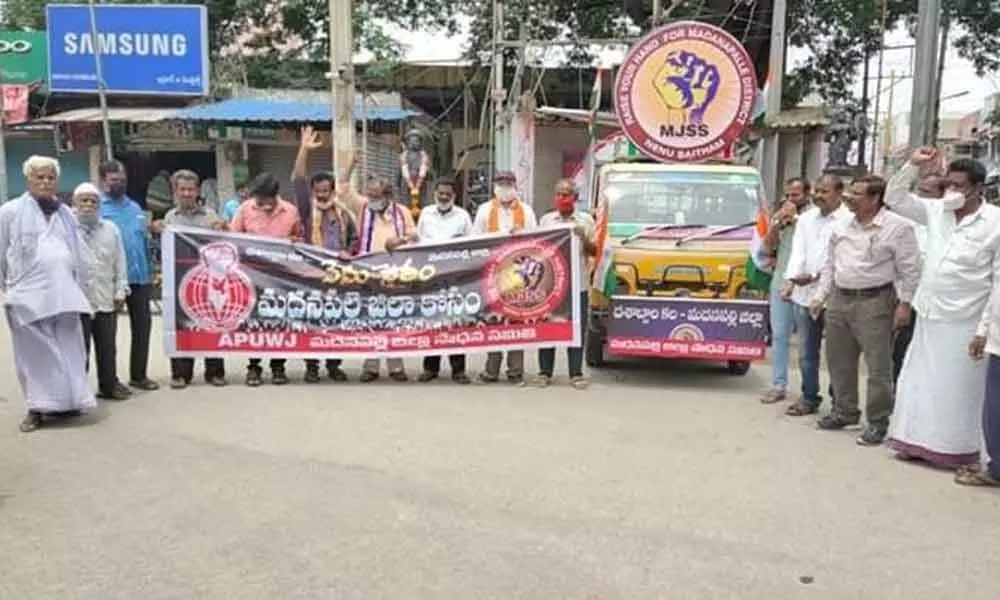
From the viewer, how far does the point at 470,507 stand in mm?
4535

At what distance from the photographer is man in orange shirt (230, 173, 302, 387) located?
7.42 m

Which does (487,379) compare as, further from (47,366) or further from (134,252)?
(47,366)

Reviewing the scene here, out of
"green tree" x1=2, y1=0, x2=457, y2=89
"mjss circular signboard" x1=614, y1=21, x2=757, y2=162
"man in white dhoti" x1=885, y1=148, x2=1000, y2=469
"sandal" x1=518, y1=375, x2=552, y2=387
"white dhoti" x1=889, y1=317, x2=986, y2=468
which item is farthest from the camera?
"green tree" x1=2, y1=0, x2=457, y2=89

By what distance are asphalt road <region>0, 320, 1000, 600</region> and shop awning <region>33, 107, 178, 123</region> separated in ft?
37.4

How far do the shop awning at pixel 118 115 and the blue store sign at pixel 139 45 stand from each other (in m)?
0.36

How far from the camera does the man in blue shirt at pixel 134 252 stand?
7.00 m

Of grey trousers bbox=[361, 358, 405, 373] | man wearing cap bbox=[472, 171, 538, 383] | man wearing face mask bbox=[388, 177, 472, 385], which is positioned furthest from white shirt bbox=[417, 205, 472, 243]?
grey trousers bbox=[361, 358, 405, 373]

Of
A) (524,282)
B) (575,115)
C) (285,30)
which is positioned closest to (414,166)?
(575,115)

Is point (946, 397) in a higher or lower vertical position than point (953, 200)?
lower

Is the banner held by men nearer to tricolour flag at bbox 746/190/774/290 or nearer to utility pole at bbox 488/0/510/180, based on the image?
tricolour flag at bbox 746/190/774/290

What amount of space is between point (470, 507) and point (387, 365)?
131 inches

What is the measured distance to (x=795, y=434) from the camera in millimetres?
6129

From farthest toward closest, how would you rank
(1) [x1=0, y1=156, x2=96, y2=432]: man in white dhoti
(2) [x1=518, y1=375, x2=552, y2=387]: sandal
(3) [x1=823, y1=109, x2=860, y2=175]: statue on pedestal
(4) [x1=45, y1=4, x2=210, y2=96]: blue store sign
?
(3) [x1=823, y1=109, x2=860, y2=175]: statue on pedestal → (4) [x1=45, y1=4, x2=210, y2=96]: blue store sign → (2) [x1=518, y1=375, x2=552, y2=387]: sandal → (1) [x1=0, y1=156, x2=96, y2=432]: man in white dhoti

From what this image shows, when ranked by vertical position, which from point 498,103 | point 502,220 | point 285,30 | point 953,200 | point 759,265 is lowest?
point 759,265
